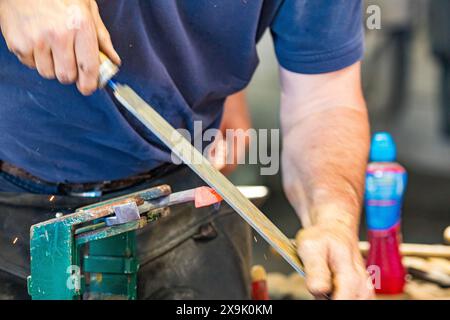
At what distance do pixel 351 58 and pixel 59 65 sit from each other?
70cm

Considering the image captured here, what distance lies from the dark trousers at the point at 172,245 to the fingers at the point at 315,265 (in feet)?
1.06

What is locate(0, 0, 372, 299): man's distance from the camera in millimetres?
1204

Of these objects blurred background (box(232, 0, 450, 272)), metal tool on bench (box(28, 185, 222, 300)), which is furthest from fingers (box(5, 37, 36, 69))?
blurred background (box(232, 0, 450, 272))

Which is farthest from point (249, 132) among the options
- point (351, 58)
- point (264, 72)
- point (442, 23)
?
point (442, 23)

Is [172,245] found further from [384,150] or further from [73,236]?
[384,150]

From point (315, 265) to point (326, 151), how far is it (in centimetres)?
39

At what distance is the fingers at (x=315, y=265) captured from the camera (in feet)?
3.75

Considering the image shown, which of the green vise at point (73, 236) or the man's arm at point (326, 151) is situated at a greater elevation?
the man's arm at point (326, 151)

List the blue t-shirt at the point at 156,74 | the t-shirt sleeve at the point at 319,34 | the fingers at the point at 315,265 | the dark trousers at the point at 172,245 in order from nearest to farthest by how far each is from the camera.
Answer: the fingers at the point at 315,265 → the blue t-shirt at the point at 156,74 → the dark trousers at the point at 172,245 → the t-shirt sleeve at the point at 319,34

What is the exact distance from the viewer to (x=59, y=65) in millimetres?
1043

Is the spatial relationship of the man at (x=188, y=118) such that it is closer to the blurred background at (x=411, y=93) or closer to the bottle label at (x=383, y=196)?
the bottle label at (x=383, y=196)

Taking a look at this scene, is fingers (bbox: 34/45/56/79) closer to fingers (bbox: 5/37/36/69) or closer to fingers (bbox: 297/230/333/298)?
fingers (bbox: 5/37/36/69)

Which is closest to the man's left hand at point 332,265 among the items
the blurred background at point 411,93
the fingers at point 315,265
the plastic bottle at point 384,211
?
the fingers at point 315,265

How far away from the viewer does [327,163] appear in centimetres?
150
